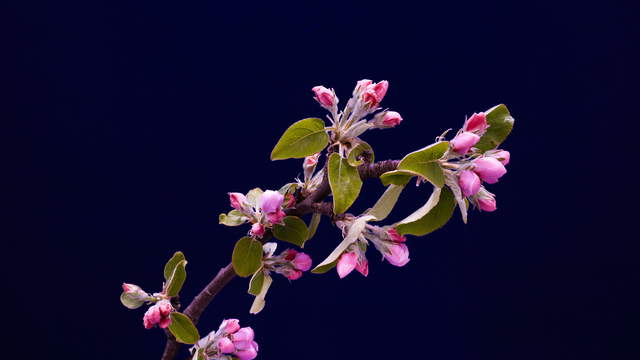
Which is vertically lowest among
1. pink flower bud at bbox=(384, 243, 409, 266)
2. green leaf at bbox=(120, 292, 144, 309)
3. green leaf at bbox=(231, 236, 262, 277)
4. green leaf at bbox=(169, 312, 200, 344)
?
green leaf at bbox=(169, 312, 200, 344)

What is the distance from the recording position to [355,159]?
80 centimetres

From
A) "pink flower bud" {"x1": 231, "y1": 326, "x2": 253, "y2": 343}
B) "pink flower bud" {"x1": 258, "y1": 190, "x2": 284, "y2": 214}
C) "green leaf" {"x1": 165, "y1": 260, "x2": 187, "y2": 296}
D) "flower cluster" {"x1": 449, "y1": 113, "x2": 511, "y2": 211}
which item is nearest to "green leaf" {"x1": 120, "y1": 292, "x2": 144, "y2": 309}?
"green leaf" {"x1": 165, "y1": 260, "x2": 187, "y2": 296}

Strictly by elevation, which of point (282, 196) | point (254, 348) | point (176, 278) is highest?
point (282, 196)

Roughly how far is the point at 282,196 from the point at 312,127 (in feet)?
0.34

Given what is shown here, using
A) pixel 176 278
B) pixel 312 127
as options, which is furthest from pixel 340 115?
pixel 176 278

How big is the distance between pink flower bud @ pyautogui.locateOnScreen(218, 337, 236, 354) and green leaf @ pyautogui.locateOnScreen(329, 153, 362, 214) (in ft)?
1.01

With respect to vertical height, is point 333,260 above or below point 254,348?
above

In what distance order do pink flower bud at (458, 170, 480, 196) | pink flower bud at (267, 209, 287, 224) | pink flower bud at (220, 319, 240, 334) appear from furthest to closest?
pink flower bud at (220, 319, 240, 334) < pink flower bud at (267, 209, 287, 224) < pink flower bud at (458, 170, 480, 196)

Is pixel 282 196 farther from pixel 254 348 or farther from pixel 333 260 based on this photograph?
pixel 254 348

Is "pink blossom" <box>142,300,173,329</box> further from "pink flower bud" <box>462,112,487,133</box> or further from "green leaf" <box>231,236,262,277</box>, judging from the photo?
"pink flower bud" <box>462,112,487,133</box>

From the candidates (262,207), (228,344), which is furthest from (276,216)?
(228,344)

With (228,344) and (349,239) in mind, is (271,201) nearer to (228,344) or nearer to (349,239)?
(349,239)

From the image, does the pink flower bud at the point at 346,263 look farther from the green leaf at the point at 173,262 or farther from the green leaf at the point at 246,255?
the green leaf at the point at 173,262

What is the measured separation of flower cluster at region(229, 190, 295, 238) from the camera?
2.63 ft
